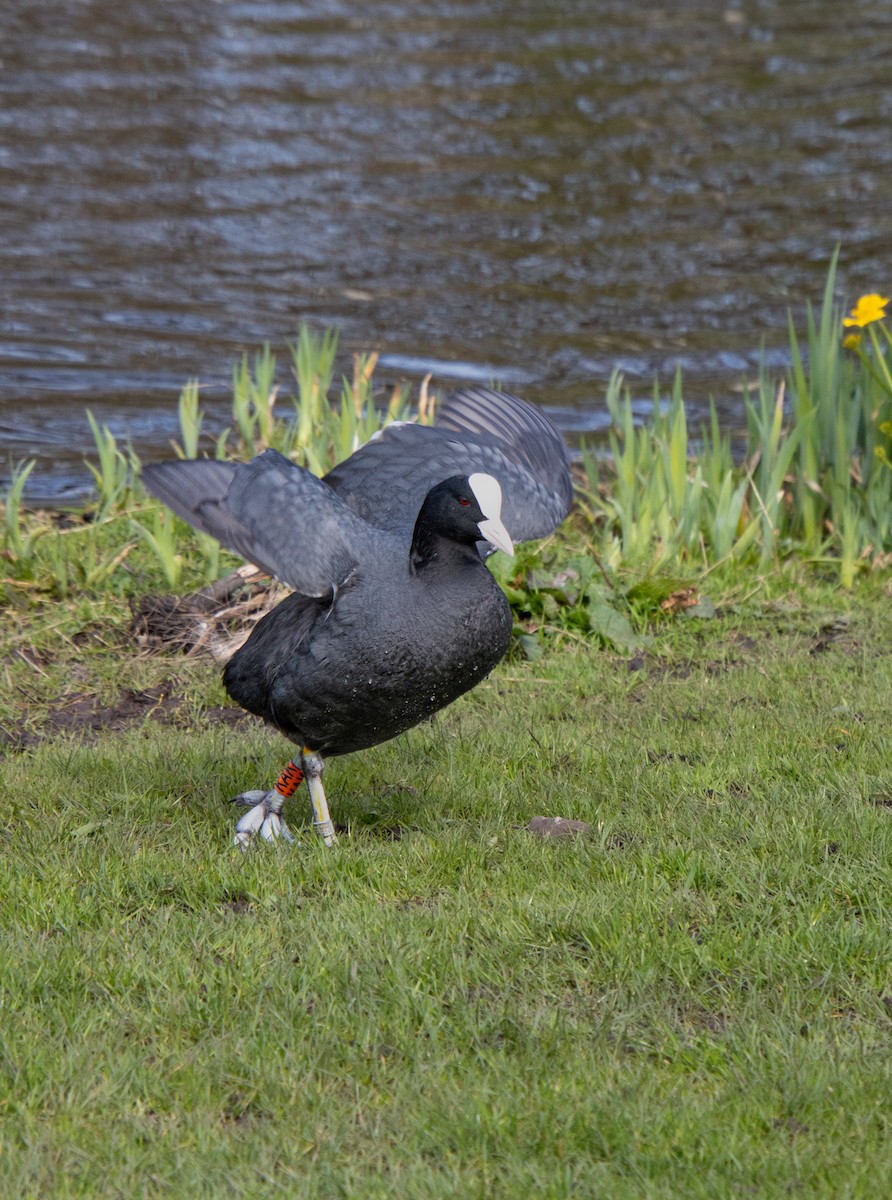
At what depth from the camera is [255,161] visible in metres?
14.1

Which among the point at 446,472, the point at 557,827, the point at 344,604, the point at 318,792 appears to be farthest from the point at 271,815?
the point at 446,472

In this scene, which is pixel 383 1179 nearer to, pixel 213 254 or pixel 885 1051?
pixel 885 1051

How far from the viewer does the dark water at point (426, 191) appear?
1055cm

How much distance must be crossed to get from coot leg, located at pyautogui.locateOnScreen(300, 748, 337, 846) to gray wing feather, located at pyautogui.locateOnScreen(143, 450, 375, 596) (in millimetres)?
537

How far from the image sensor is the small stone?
417 cm

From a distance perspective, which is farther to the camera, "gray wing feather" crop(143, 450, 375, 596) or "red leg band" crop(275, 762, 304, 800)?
"red leg band" crop(275, 762, 304, 800)

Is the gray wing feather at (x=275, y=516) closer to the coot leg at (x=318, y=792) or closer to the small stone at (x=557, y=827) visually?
the coot leg at (x=318, y=792)

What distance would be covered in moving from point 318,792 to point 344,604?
607 mm

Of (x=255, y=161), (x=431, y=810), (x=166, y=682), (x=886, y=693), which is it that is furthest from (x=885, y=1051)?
(x=255, y=161)

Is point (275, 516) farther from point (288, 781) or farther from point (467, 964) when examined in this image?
point (467, 964)

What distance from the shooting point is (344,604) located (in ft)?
13.2

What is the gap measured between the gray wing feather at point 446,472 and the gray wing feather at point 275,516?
1.17 feet

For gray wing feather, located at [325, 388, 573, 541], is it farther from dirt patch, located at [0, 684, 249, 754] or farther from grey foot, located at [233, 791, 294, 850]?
dirt patch, located at [0, 684, 249, 754]

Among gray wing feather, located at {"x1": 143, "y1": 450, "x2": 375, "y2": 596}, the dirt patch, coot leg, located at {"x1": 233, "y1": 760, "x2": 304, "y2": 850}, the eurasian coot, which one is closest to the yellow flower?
the eurasian coot
